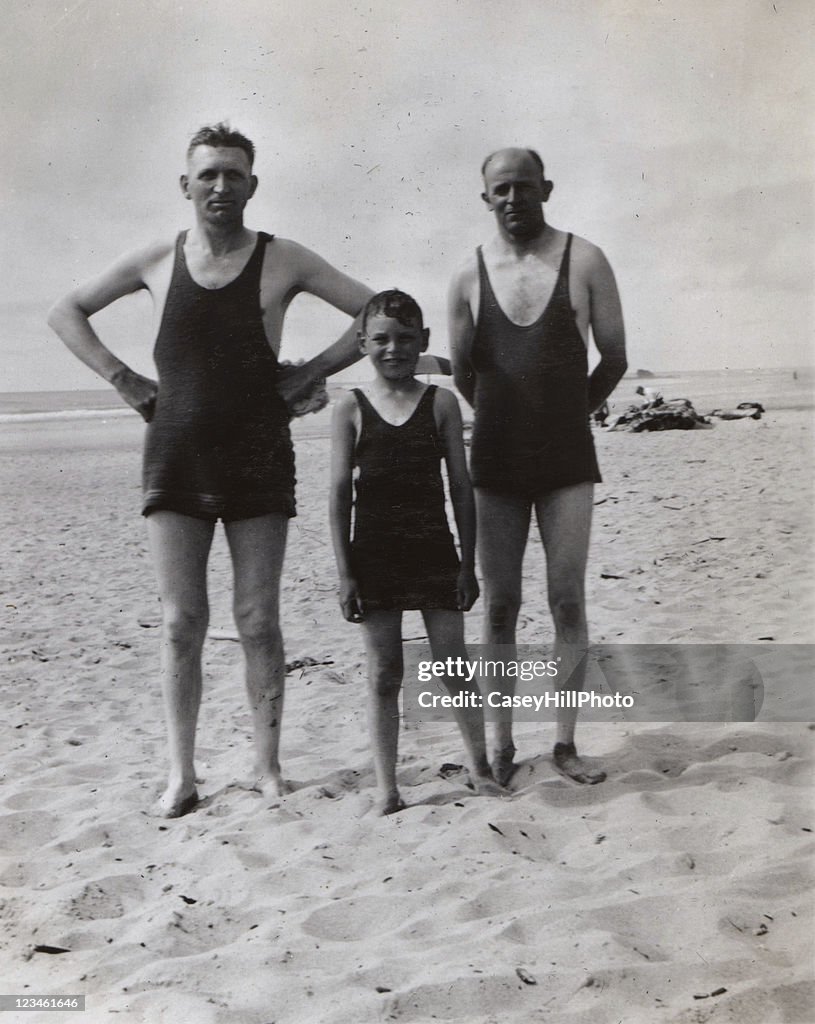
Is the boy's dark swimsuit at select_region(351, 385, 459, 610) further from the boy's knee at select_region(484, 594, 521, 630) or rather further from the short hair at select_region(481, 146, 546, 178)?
the short hair at select_region(481, 146, 546, 178)

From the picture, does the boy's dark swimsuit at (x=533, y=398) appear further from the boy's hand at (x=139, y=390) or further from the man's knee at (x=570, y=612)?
the boy's hand at (x=139, y=390)

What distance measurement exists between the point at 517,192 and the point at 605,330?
42 centimetres

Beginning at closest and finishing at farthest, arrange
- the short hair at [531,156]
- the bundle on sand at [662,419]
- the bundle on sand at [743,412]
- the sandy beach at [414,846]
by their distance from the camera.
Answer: the sandy beach at [414,846] < the short hair at [531,156] < the bundle on sand at [743,412] < the bundle on sand at [662,419]

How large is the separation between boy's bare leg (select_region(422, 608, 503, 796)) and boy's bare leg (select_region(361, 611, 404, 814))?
0.10 m

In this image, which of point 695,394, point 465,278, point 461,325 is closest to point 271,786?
point 461,325

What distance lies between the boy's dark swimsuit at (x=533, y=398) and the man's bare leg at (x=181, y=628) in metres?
0.77

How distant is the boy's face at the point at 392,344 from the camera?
2.53 metres

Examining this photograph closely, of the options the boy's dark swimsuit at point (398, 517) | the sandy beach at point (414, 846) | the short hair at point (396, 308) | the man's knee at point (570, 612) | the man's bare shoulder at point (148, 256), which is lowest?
the sandy beach at point (414, 846)

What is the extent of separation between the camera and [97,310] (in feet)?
9.07

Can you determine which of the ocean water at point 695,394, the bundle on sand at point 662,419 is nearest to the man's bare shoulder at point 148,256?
the ocean water at point 695,394

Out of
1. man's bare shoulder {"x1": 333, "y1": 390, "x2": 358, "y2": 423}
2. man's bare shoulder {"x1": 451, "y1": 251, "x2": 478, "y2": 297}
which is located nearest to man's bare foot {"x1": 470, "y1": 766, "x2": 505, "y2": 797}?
man's bare shoulder {"x1": 333, "y1": 390, "x2": 358, "y2": 423}

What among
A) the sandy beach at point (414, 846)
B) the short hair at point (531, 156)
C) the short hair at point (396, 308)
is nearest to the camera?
the sandy beach at point (414, 846)

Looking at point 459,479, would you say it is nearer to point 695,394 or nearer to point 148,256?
point 148,256

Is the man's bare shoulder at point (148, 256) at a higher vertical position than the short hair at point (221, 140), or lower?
lower
